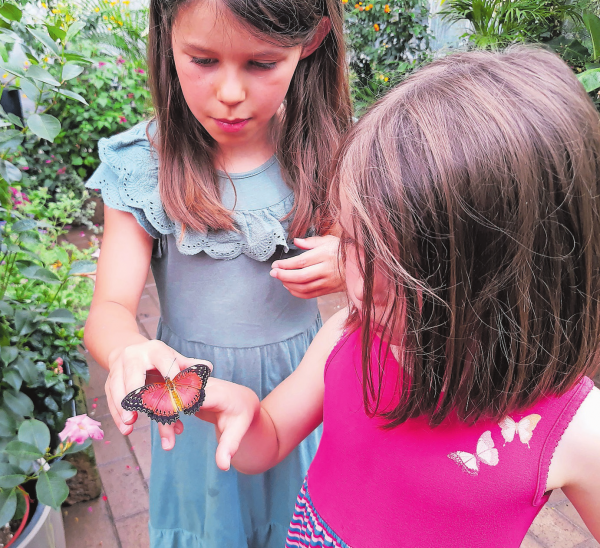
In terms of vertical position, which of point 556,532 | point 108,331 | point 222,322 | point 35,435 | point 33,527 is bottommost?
point 556,532

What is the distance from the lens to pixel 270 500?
1331 mm

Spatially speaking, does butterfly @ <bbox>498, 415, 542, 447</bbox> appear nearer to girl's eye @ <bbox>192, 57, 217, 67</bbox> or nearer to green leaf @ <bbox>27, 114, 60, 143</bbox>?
girl's eye @ <bbox>192, 57, 217, 67</bbox>

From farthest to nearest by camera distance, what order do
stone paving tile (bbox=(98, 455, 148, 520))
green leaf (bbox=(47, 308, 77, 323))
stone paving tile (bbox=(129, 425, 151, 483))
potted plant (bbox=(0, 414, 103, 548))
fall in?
stone paving tile (bbox=(129, 425, 151, 483))
stone paving tile (bbox=(98, 455, 148, 520))
green leaf (bbox=(47, 308, 77, 323))
potted plant (bbox=(0, 414, 103, 548))

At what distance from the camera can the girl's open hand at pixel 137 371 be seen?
75cm

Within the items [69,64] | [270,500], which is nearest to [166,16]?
[69,64]

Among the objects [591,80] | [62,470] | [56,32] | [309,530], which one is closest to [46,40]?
[56,32]

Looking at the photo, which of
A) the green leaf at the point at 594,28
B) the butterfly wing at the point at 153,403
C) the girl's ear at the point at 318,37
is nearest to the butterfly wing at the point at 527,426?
the butterfly wing at the point at 153,403

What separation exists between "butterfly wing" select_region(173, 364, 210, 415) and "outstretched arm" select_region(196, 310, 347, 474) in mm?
92

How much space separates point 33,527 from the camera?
1.33 metres

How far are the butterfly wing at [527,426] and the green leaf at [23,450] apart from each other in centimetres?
86

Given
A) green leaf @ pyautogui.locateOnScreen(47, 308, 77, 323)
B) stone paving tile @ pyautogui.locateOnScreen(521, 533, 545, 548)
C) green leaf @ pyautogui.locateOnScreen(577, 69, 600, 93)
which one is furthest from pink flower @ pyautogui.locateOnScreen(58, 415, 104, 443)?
green leaf @ pyautogui.locateOnScreen(577, 69, 600, 93)

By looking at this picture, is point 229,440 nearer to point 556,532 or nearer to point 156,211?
point 156,211

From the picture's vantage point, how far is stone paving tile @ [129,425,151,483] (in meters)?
2.26

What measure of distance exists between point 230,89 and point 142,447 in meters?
1.91
